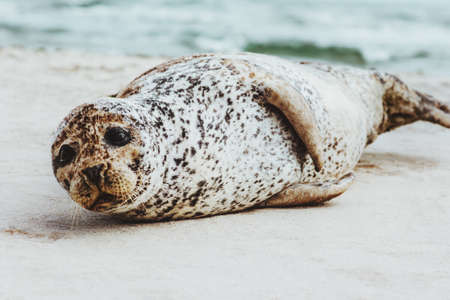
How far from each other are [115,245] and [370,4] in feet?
66.0

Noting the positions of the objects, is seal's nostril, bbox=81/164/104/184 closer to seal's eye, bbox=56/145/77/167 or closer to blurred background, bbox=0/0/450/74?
seal's eye, bbox=56/145/77/167

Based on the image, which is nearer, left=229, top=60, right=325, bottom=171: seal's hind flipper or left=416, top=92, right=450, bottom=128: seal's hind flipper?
left=229, top=60, right=325, bottom=171: seal's hind flipper

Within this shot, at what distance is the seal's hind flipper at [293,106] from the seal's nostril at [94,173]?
1.26 metres

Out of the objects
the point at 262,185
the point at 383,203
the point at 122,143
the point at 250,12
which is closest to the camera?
the point at 122,143

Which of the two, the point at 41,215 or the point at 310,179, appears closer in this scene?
the point at 41,215

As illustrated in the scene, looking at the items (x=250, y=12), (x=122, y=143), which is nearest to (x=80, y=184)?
(x=122, y=143)

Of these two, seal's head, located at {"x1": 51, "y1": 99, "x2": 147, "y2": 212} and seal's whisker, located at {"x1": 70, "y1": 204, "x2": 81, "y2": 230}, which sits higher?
seal's head, located at {"x1": 51, "y1": 99, "x2": 147, "y2": 212}

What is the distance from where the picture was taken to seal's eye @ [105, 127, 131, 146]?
2852 millimetres

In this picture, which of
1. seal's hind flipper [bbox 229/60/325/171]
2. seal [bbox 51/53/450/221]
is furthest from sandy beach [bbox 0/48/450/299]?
seal's hind flipper [bbox 229/60/325/171]

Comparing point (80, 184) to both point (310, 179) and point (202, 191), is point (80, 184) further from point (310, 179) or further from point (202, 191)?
point (310, 179)

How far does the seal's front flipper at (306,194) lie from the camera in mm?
3705

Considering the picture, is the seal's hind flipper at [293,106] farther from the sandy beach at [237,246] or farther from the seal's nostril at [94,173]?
the seal's nostril at [94,173]

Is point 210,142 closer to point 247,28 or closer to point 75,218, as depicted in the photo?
point 75,218

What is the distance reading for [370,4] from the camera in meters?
21.6
